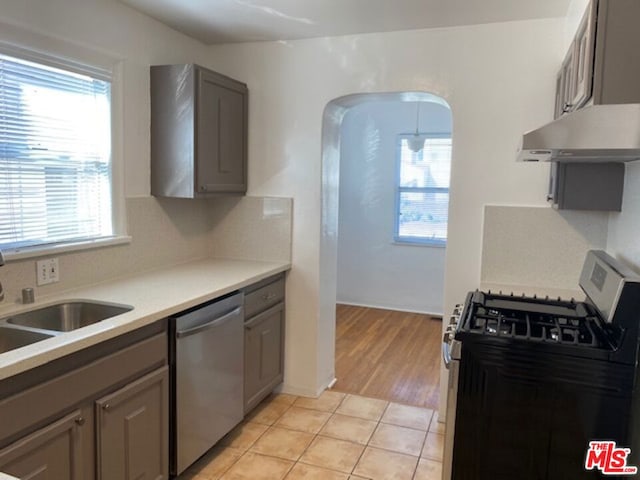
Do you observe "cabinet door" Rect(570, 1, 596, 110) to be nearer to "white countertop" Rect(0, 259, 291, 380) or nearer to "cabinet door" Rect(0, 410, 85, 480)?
"white countertop" Rect(0, 259, 291, 380)

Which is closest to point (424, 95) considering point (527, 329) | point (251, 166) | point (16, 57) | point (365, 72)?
point (365, 72)

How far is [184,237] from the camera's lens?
3.37m

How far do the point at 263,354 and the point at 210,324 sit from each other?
0.76 metres

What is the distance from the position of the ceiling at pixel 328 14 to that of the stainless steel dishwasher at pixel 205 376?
1545mm

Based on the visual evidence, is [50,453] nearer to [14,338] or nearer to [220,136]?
[14,338]

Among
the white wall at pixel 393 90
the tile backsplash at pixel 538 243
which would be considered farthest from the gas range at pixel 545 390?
the white wall at pixel 393 90

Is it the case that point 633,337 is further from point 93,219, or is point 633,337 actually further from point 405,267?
point 405,267

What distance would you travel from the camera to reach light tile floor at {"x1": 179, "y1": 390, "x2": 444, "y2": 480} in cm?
261

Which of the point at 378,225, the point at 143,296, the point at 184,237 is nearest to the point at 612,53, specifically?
the point at 143,296

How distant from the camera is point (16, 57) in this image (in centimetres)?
222

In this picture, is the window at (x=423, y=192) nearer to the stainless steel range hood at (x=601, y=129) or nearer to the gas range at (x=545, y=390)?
the gas range at (x=545, y=390)

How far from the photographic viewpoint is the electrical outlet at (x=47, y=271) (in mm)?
2330

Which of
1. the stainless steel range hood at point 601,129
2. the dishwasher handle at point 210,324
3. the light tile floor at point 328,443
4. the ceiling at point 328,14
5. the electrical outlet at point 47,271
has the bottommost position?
the light tile floor at point 328,443

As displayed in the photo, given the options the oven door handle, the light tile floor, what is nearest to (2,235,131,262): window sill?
the light tile floor
